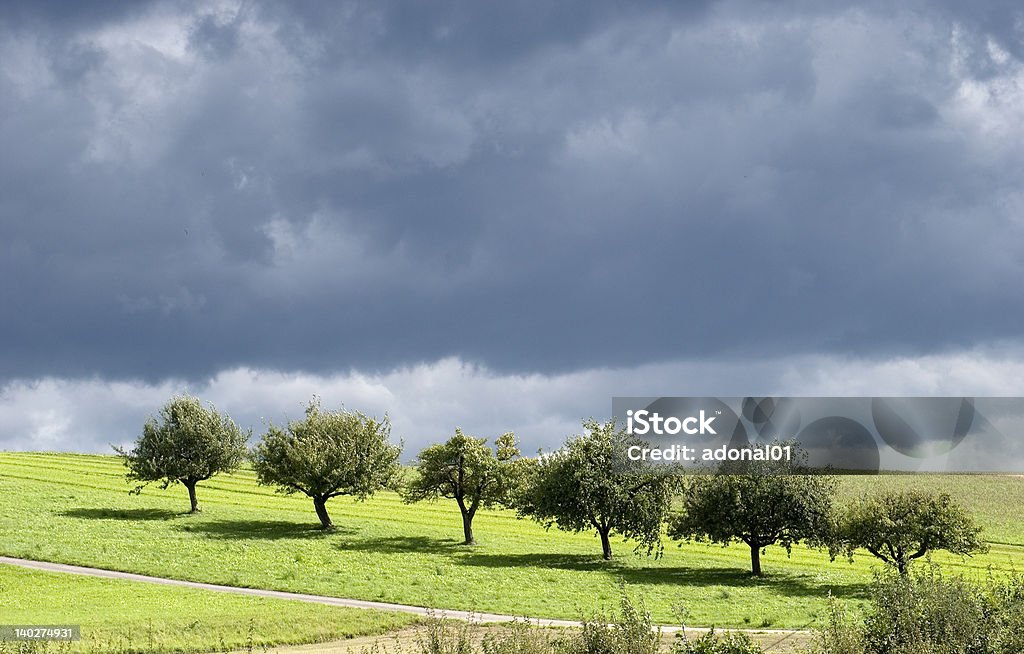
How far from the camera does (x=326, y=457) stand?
66625mm

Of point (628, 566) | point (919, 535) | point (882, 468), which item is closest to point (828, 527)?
point (919, 535)

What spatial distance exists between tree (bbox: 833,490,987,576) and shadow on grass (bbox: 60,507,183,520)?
4750cm

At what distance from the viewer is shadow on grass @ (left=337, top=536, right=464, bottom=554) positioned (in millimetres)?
59250

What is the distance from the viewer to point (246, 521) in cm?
6856

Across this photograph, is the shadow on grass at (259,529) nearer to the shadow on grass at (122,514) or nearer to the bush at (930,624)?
the shadow on grass at (122,514)

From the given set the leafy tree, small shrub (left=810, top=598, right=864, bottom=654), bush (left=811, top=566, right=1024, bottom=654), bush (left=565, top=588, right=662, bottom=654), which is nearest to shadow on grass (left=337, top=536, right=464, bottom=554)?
the leafy tree

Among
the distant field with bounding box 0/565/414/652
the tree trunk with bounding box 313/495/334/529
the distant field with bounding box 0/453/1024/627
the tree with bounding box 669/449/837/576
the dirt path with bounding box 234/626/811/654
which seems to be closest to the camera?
the dirt path with bounding box 234/626/811/654

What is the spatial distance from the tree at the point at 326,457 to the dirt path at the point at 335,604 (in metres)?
18.6

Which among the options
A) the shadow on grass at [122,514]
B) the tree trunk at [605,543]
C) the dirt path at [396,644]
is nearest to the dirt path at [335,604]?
the dirt path at [396,644]

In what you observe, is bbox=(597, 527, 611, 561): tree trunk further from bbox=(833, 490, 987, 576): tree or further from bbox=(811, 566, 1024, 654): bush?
bbox=(811, 566, 1024, 654): bush

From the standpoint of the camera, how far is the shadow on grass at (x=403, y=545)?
59250 millimetres

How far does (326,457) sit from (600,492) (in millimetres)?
20333

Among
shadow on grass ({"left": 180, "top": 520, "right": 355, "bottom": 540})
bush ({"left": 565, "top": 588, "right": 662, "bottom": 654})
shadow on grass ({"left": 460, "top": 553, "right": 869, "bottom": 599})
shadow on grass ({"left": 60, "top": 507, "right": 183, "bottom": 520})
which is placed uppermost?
bush ({"left": 565, "top": 588, "right": 662, "bottom": 654})

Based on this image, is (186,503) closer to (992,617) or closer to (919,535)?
(919,535)
